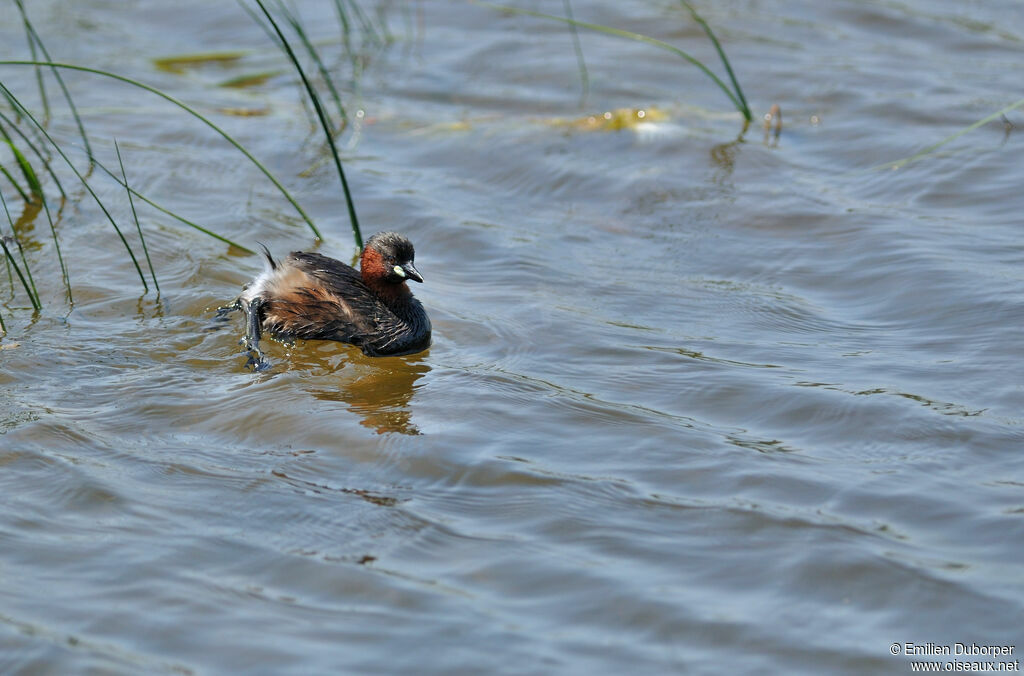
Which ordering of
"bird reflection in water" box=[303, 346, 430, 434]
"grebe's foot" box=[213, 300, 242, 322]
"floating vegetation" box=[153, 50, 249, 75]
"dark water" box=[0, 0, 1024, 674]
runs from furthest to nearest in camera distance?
"floating vegetation" box=[153, 50, 249, 75] < "grebe's foot" box=[213, 300, 242, 322] < "bird reflection in water" box=[303, 346, 430, 434] < "dark water" box=[0, 0, 1024, 674]

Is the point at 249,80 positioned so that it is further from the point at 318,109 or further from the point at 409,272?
the point at 409,272

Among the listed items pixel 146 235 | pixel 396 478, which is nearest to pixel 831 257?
pixel 396 478

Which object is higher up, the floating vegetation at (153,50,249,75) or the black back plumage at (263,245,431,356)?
the floating vegetation at (153,50,249,75)

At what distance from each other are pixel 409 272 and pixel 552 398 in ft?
3.97

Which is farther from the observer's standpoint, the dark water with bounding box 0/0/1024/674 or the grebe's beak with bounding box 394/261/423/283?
the grebe's beak with bounding box 394/261/423/283

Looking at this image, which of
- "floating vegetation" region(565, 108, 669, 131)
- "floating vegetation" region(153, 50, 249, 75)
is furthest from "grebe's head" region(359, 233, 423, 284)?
"floating vegetation" region(153, 50, 249, 75)

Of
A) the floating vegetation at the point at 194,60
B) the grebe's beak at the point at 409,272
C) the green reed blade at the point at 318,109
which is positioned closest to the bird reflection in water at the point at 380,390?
the grebe's beak at the point at 409,272

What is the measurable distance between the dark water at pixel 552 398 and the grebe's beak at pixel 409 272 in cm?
41

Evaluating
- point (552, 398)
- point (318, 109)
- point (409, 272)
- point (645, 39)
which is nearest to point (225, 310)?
point (409, 272)

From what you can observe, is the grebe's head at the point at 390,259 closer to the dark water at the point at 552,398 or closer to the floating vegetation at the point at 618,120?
the dark water at the point at 552,398

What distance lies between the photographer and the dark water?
3.84m

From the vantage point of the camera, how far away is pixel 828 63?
10641mm

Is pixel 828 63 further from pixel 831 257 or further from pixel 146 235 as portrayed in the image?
pixel 146 235

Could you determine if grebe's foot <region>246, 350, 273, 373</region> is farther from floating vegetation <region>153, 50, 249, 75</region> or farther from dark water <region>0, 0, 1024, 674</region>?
floating vegetation <region>153, 50, 249, 75</region>
